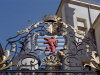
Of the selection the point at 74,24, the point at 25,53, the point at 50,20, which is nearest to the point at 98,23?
the point at 74,24

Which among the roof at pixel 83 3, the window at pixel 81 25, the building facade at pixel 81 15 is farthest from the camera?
the roof at pixel 83 3

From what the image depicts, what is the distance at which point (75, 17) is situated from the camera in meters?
16.8

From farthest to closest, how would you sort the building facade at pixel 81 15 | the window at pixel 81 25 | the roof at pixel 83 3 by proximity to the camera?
1. the roof at pixel 83 3
2. the window at pixel 81 25
3. the building facade at pixel 81 15

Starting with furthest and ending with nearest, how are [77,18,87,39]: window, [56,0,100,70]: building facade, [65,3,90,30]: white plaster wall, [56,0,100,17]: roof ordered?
[56,0,100,17]: roof
[77,18,87,39]: window
[65,3,90,30]: white plaster wall
[56,0,100,70]: building facade

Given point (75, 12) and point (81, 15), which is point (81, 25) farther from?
point (75, 12)

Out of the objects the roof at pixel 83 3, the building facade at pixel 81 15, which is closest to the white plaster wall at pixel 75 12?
the building facade at pixel 81 15

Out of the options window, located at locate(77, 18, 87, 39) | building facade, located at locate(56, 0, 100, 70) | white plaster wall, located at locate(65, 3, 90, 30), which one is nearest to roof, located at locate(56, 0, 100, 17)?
building facade, located at locate(56, 0, 100, 70)

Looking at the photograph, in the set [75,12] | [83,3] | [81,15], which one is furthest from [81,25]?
[83,3]

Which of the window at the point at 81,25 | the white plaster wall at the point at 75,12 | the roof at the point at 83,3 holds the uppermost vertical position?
the roof at the point at 83,3

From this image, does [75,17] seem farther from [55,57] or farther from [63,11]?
[55,57]

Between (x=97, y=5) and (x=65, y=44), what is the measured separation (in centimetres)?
789

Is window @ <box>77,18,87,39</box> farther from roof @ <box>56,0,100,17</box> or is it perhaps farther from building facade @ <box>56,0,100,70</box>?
roof @ <box>56,0,100,17</box>

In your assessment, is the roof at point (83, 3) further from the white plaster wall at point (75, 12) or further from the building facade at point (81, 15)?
the white plaster wall at point (75, 12)

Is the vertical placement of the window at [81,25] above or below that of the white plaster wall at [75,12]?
below
